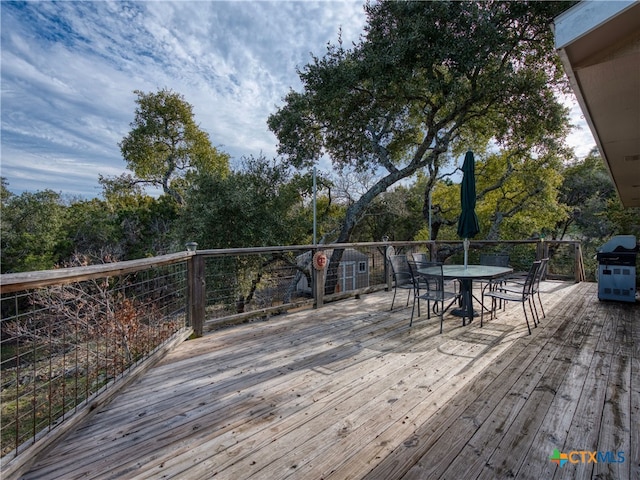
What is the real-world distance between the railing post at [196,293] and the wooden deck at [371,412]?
0.75ft

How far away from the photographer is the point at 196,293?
3.69 metres

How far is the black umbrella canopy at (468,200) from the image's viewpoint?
4.62m

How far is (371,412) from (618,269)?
6.05 meters

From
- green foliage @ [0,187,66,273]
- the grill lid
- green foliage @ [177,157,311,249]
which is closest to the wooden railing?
green foliage @ [177,157,311,249]

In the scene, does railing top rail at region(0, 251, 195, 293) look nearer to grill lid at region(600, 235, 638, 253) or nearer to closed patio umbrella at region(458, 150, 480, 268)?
closed patio umbrella at region(458, 150, 480, 268)

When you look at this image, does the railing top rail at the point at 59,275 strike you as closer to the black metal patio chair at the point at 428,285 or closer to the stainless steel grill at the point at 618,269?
the black metal patio chair at the point at 428,285

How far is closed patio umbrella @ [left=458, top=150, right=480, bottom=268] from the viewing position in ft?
15.2

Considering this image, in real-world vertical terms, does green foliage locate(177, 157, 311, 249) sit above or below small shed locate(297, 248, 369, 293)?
above

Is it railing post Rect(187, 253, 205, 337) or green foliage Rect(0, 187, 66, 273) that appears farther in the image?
green foliage Rect(0, 187, 66, 273)

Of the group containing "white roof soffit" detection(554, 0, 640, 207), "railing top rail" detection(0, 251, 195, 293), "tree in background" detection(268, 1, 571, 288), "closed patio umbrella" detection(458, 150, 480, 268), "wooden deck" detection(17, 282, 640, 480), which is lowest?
"wooden deck" detection(17, 282, 640, 480)

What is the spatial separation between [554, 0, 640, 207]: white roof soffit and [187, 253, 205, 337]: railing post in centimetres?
370

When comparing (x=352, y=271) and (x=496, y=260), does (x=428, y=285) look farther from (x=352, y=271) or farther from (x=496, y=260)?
(x=352, y=271)

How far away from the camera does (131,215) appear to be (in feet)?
55.7

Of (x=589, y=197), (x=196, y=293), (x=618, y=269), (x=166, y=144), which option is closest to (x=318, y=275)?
(x=196, y=293)
